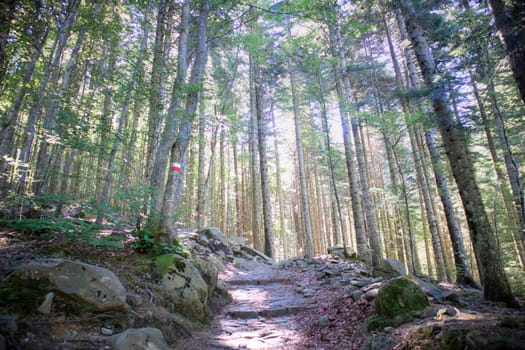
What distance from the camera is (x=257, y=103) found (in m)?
14.9

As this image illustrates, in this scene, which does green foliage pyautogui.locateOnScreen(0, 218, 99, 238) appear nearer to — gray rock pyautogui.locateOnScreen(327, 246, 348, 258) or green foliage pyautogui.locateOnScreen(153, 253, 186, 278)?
green foliage pyautogui.locateOnScreen(153, 253, 186, 278)

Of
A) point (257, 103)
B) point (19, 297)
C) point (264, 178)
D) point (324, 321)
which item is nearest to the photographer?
point (19, 297)

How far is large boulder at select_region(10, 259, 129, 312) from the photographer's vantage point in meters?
3.04

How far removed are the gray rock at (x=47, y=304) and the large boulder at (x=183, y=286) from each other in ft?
6.14

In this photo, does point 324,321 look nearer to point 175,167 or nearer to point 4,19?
point 175,167

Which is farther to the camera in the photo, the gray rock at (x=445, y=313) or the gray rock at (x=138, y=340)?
the gray rock at (x=445, y=313)

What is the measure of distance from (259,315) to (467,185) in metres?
5.18

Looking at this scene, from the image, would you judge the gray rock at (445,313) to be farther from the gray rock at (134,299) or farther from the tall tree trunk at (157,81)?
the tall tree trunk at (157,81)

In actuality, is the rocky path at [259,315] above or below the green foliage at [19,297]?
below

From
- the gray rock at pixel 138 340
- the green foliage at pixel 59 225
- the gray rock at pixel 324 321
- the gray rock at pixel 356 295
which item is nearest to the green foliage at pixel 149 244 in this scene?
the green foliage at pixel 59 225

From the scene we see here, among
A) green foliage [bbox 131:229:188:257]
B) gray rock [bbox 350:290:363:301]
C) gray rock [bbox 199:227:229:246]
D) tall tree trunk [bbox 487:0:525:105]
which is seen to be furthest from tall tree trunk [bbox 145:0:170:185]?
tall tree trunk [bbox 487:0:525:105]

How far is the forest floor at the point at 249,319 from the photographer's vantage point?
98.3 inches

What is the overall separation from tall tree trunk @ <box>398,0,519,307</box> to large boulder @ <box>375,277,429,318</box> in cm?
196

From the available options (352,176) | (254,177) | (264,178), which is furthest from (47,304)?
(254,177)
